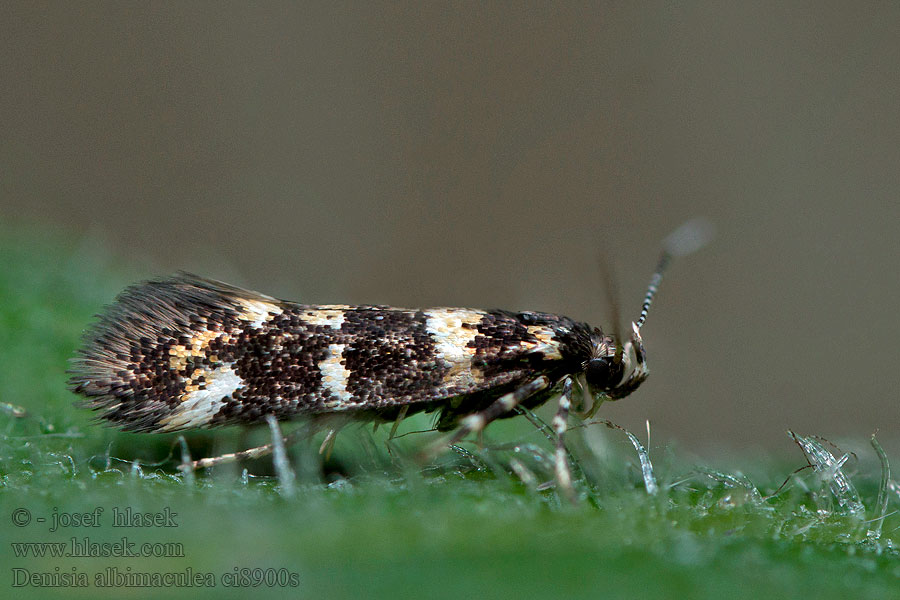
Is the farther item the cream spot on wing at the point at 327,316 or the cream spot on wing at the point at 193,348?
the cream spot on wing at the point at 327,316

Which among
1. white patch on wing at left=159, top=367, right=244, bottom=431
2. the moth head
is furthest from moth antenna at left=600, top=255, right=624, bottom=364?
white patch on wing at left=159, top=367, right=244, bottom=431

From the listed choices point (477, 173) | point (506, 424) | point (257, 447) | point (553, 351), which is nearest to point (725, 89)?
point (477, 173)

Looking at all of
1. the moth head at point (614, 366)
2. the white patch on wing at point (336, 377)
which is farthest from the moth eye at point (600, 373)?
the white patch on wing at point (336, 377)

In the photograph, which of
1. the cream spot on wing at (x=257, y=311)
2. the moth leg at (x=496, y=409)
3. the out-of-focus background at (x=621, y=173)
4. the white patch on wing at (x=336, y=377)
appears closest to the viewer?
the moth leg at (x=496, y=409)

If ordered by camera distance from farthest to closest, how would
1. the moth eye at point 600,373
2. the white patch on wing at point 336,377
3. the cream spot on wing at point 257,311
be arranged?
the moth eye at point 600,373
the cream spot on wing at point 257,311
the white patch on wing at point 336,377

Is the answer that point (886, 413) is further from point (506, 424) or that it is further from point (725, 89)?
point (506, 424)

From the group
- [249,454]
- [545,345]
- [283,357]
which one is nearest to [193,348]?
[283,357]

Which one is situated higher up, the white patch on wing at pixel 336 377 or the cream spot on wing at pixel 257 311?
the cream spot on wing at pixel 257 311

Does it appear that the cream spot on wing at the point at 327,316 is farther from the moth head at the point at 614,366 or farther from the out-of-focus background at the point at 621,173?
the out-of-focus background at the point at 621,173
